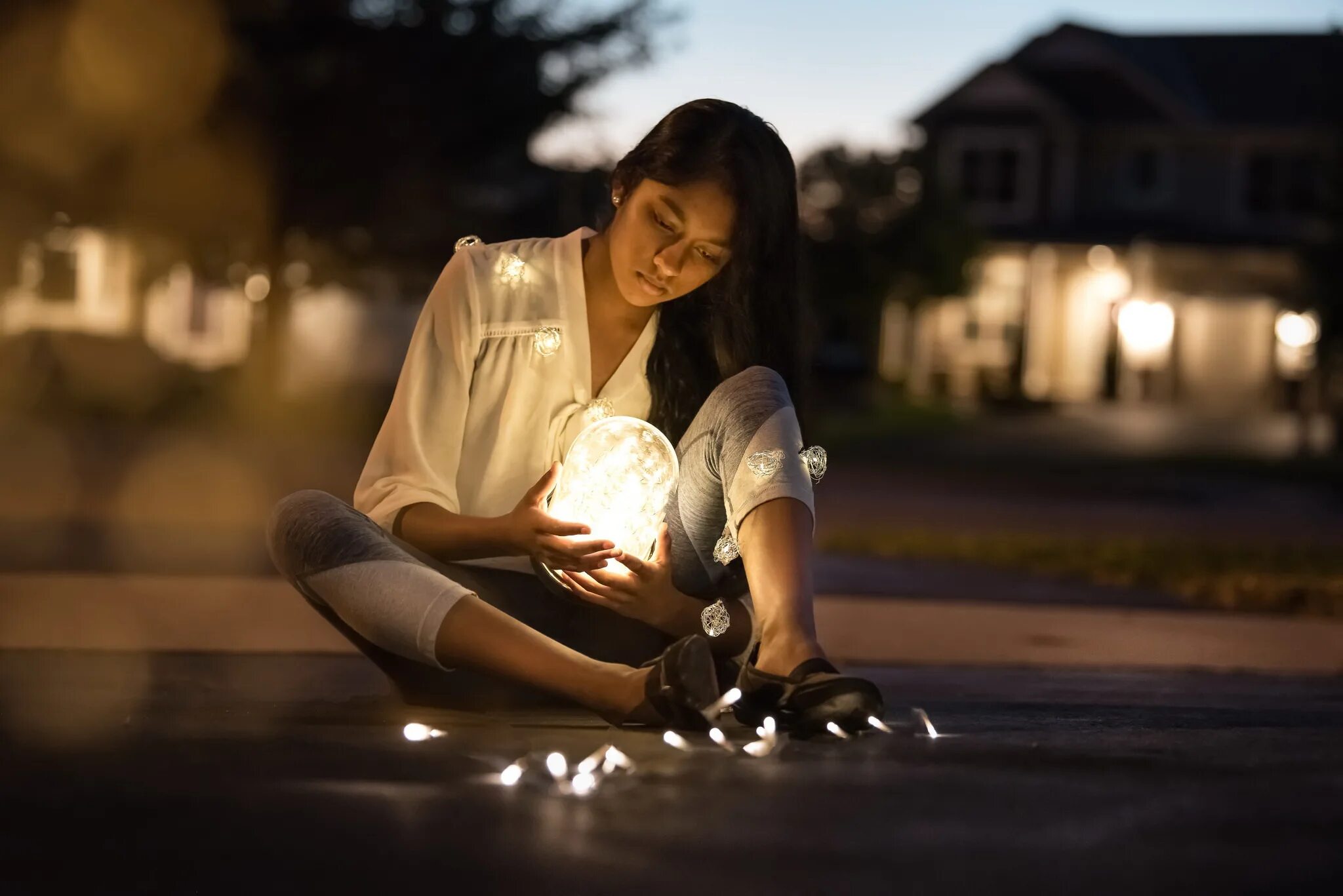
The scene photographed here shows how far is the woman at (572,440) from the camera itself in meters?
3.64

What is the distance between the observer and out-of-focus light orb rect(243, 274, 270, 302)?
21.0 meters

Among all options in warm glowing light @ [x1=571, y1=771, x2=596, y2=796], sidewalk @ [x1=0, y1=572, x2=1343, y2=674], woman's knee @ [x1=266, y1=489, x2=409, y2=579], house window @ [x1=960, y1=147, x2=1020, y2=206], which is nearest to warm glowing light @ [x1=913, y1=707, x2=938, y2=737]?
warm glowing light @ [x1=571, y1=771, x2=596, y2=796]

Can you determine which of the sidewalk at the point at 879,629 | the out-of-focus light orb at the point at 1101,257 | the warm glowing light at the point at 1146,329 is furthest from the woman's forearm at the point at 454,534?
the warm glowing light at the point at 1146,329

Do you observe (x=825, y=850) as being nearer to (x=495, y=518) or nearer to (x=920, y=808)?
(x=920, y=808)

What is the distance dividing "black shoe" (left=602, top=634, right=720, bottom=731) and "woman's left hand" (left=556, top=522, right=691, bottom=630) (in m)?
0.24

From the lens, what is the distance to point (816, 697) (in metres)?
3.64

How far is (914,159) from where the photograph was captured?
26.5m

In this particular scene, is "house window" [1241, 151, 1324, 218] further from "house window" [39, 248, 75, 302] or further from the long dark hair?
the long dark hair

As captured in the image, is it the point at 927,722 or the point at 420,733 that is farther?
the point at 927,722

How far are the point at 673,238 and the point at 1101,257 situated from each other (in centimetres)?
2816

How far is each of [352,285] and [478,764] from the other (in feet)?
63.0

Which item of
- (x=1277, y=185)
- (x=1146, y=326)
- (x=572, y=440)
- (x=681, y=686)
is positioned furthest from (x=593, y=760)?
(x=1277, y=185)

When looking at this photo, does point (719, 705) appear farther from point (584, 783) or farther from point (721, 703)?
point (584, 783)

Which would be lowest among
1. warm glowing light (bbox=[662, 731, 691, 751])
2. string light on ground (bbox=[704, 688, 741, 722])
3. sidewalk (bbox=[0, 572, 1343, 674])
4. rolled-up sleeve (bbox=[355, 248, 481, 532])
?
sidewalk (bbox=[0, 572, 1343, 674])
